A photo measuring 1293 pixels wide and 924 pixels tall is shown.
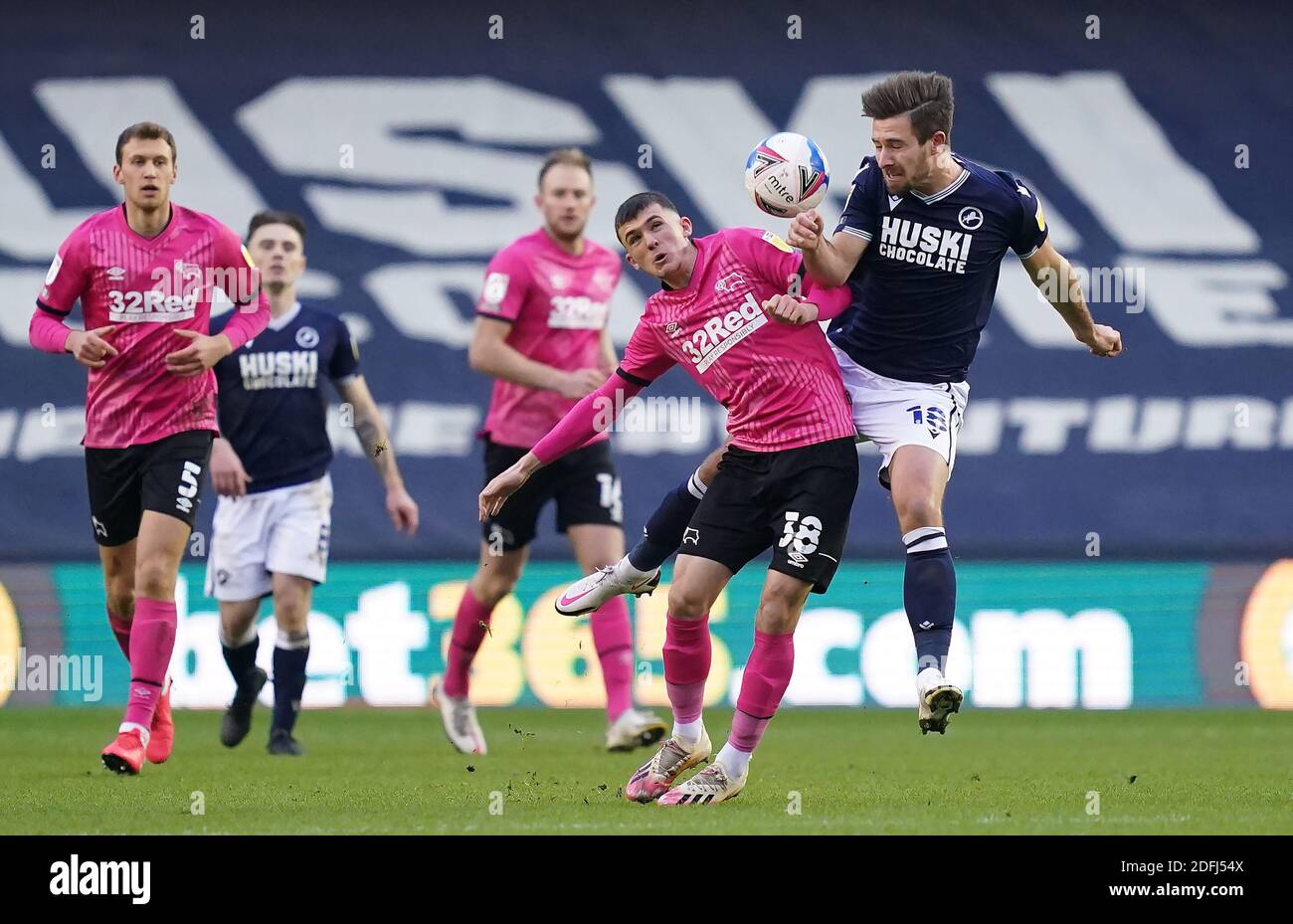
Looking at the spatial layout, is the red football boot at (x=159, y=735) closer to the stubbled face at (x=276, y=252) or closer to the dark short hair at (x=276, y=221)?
the stubbled face at (x=276, y=252)

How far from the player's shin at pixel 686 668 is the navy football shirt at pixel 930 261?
42.2 inches

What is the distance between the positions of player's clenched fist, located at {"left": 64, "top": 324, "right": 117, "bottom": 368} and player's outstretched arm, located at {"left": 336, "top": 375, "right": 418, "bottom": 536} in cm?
199

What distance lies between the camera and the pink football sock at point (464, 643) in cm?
911

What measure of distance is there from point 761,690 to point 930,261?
4.93ft

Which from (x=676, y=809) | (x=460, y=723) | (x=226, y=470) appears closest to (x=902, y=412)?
(x=676, y=809)

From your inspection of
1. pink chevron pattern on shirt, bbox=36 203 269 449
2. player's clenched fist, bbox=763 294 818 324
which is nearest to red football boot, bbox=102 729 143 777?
pink chevron pattern on shirt, bbox=36 203 269 449

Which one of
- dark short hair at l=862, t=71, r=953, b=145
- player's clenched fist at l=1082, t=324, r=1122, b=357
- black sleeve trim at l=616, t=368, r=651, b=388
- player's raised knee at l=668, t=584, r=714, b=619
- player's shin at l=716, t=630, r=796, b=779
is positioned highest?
dark short hair at l=862, t=71, r=953, b=145

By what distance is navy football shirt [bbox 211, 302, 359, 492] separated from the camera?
9.39m

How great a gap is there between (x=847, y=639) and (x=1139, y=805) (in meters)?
5.61

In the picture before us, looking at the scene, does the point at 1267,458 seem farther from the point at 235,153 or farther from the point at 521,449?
the point at 235,153

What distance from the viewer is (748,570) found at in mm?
12055
